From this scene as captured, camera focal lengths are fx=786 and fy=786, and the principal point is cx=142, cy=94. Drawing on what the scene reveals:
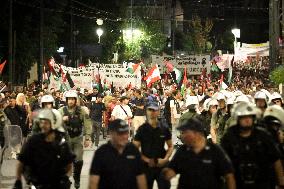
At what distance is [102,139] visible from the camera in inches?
1009

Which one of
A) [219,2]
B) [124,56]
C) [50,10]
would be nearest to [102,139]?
[50,10]

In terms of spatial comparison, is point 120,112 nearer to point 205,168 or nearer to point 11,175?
point 11,175

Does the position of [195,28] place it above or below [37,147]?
above

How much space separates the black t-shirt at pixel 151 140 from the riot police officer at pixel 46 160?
2133 mm

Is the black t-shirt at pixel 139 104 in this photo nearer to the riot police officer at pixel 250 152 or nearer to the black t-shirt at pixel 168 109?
the black t-shirt at pixel 168 109

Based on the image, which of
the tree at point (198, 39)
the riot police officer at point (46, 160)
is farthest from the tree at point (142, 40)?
the riot police officer at point (46, 160)

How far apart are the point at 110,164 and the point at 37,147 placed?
43.8 inches

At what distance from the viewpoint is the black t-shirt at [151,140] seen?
10.8m

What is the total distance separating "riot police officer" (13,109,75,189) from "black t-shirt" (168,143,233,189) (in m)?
1.50

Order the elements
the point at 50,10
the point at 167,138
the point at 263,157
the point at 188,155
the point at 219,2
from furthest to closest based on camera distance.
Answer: the point at 219,2 < the point at 50,10 < the point at 167,138 < the point at 263,157 < the point at 188,155

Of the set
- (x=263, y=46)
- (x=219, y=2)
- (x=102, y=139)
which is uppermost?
(x=219, y=2)

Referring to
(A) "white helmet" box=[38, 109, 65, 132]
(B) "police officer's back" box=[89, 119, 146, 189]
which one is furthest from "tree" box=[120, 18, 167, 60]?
(B) "police officer's back" box=[89, 119, 146, 189]

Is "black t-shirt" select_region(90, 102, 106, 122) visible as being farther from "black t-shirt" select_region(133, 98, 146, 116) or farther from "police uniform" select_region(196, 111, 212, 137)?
"police uniform" select_region(196, 111, 212, 137)

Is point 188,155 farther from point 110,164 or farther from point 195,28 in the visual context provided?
point 195,28
